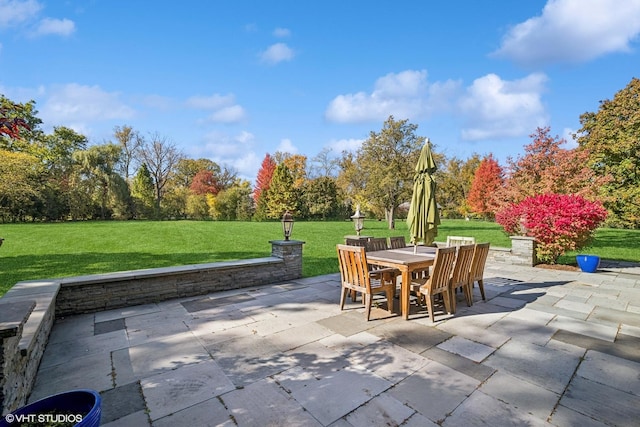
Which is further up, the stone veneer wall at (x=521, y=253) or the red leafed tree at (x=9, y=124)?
the red leafed tree at (x=9, y=124)

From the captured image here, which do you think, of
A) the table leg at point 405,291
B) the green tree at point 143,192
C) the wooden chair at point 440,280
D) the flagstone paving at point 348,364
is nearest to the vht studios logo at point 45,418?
the flagstone paving at point 348,364

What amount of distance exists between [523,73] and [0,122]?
14058mm

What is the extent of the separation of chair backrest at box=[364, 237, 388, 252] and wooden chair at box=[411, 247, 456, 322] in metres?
1.48

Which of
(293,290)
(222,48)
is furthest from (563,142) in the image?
(222,48)

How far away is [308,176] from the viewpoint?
3753 centimetres

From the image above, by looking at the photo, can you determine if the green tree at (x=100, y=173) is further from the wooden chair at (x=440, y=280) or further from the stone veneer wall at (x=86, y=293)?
the wooden chair at (x=440, y=280)

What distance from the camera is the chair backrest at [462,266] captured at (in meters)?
4.05

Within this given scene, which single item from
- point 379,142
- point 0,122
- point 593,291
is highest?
point 379,142

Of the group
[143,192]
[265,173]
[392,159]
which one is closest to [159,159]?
[143,192]

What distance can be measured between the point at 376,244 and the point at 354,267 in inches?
68.0

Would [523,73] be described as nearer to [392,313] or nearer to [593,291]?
[593,291]

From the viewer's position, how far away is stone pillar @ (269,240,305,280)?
6.10 m

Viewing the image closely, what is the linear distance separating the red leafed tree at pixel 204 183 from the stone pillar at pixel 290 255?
29.9 meters

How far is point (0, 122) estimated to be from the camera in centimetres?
142
